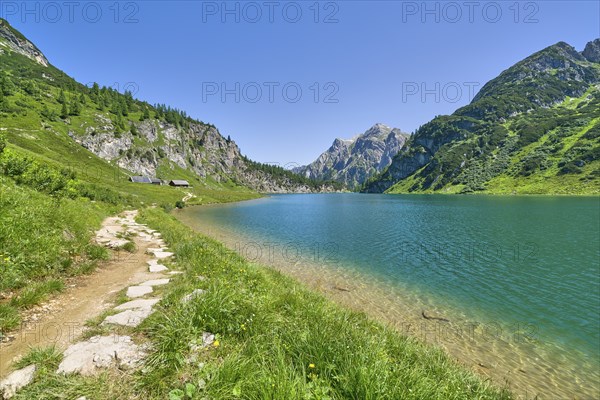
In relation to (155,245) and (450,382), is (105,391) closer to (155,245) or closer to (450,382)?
(450,382)

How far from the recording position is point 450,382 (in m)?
6.82

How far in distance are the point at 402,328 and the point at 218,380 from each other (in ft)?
39.1

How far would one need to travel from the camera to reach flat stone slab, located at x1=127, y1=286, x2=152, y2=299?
894cm

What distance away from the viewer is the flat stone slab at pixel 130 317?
22.2 feet

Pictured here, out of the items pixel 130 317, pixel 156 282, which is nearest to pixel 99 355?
pixel 130 317

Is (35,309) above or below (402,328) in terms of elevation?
above

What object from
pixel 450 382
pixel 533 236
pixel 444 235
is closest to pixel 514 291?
pixel 450 382

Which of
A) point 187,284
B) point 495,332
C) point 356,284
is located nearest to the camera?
point 187,284

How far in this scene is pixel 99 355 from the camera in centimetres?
533

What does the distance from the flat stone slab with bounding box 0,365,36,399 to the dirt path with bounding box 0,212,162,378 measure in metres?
0.37

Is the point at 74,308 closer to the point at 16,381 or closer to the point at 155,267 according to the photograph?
the point at 16,381

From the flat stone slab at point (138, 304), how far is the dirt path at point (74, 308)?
53 cm

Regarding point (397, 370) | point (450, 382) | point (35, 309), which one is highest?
point (35, 309)

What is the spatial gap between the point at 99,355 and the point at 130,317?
179 cm
